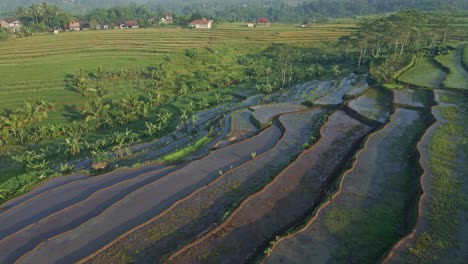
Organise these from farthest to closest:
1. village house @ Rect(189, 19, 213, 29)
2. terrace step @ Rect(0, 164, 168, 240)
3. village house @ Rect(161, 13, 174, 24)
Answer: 1. village house @ Rect(161, 13, 174, 24)
2. village house @ Rect(189, 19, 213, 29)
3. terrace step @ Rect(0, 164, 168, 240)

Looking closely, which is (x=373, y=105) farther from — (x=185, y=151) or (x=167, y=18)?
(x=167, y=18)

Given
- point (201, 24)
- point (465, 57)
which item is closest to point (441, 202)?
point (465, 57)

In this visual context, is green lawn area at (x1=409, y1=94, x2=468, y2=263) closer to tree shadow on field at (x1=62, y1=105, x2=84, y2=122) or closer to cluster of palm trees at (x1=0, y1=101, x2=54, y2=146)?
cluster of palm trees at (x1=0, y1=101, x2=54, y2=146)

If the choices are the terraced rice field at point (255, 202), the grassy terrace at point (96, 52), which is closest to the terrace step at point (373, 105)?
the terraced rice field at point (255, 202)

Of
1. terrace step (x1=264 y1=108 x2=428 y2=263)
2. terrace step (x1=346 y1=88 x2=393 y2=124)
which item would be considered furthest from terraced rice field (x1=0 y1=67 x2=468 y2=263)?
terrace step (x1=346 y1=88 x2=393 y2=124)

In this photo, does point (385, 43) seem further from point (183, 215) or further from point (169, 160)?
point (183, 215)

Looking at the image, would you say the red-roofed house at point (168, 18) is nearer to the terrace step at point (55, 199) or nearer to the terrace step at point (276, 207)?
the terrace step at point (55, 199)

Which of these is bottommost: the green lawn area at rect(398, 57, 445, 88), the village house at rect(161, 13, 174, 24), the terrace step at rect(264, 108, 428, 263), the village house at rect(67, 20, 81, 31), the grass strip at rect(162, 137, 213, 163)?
the grass strip at rect(162, 137, 213, 163)
